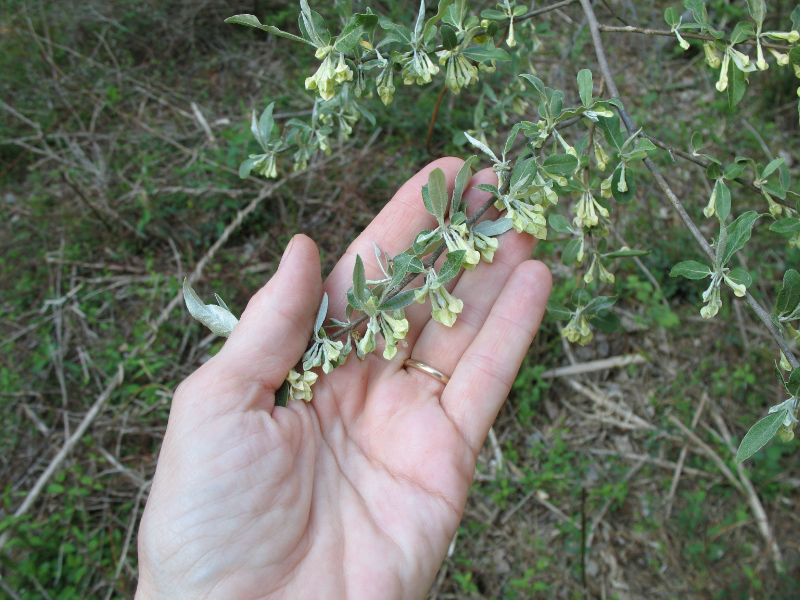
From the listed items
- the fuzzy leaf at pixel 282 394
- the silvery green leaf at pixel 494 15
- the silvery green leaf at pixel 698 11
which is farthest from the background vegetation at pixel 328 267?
the fuzzy leaf at pixel 282 394

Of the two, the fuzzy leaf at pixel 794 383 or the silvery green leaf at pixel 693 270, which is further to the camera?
the silvery green leaf at pixel 693 270

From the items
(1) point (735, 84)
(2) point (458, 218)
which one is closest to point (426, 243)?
(2) point (458, 218)

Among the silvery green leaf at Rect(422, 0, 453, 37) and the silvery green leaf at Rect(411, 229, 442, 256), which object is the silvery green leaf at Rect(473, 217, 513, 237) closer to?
the silvery green leaf at Rect(411, 229, 442, 256)

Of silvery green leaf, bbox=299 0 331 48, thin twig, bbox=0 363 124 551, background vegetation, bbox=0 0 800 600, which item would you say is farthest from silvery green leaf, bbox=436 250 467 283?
thin twig, bbox=0 363 124 551

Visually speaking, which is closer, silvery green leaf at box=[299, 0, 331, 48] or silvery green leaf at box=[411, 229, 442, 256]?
silvery green leaf at box=[299, 0, 331, 48]

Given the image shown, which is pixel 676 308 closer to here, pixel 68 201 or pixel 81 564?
pixel 81 564

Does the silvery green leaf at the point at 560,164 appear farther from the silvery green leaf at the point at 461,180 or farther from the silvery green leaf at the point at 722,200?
the silvery green leaf at the point at 722,200
